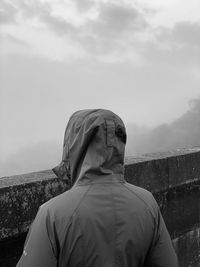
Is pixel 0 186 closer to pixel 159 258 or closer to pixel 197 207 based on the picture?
pixel 159 258

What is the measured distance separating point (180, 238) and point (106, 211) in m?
2.97

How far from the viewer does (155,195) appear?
14.5 ft

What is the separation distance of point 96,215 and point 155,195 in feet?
8.50

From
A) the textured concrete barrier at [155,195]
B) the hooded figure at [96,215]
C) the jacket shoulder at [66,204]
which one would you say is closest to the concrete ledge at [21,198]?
the textured concrete barrier at [155,195]

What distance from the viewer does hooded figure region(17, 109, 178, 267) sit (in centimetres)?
186

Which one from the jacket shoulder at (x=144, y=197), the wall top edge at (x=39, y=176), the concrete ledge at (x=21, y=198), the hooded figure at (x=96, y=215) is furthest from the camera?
the wall top edge at (x=39, y=176)

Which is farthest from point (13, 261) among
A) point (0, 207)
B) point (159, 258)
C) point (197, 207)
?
point (197, 207)

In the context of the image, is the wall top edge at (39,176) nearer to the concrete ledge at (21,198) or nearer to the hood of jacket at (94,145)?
the concrete ledge at (21,198)

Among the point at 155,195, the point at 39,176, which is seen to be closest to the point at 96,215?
the point at 39,176

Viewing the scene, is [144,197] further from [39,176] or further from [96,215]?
[39,176]

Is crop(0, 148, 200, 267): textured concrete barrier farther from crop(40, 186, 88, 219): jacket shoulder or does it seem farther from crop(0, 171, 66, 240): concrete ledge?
crop(40, 186, 88, 219): jacket shoulder

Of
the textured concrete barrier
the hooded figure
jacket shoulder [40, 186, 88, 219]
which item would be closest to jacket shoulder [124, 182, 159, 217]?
the hooded figure

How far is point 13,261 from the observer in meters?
2.98

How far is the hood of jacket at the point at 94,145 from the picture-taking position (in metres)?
1.95
